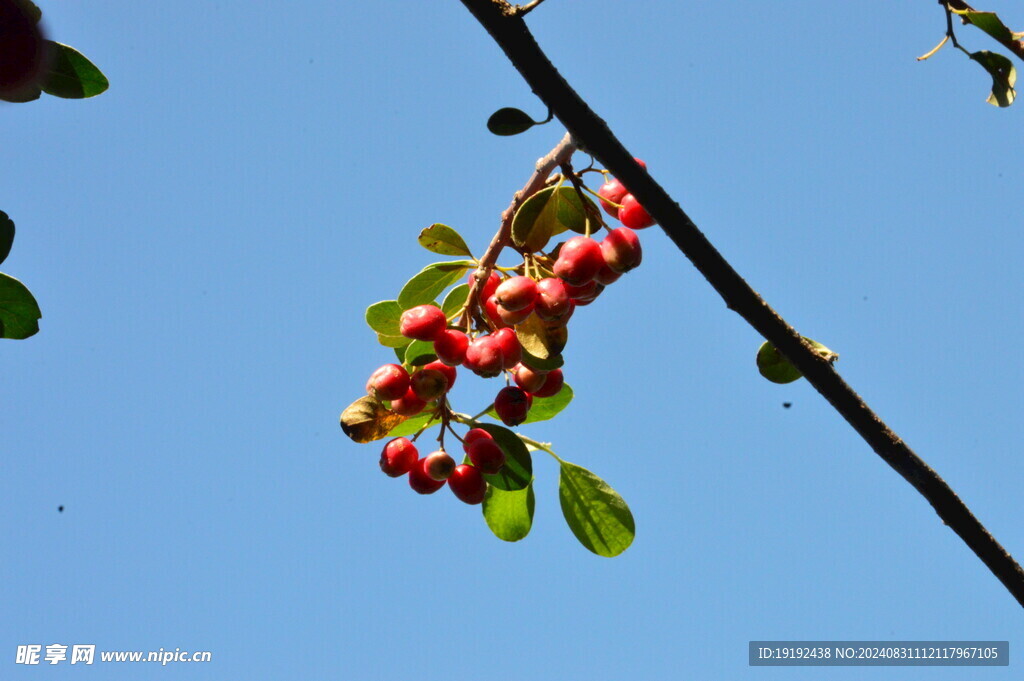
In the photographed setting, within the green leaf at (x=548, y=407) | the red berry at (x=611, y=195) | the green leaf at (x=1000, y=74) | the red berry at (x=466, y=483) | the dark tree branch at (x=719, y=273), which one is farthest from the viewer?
the green leaf at (x=548, y=407)

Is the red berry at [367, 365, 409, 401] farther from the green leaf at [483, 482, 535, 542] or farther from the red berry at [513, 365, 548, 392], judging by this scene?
the green leaf at [483, 482, 535, 542]

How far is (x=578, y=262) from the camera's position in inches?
56.8

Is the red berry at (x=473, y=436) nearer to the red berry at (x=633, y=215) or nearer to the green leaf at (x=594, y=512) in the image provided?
the green leaf at (x=594, y=512)

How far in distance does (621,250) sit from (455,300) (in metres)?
0.47

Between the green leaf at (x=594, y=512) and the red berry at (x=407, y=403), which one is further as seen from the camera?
the green leaf at (x=594, y=512)

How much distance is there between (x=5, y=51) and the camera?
1008 mm

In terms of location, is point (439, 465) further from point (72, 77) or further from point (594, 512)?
point (72, 77)

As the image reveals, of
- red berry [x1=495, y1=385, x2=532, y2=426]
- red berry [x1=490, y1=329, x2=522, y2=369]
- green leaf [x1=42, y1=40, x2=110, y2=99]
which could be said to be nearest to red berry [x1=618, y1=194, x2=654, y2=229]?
red berry [x1=490, y1=329, x2=522, y2=369]

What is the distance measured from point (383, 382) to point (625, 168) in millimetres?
741

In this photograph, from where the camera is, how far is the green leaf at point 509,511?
201 centimetres

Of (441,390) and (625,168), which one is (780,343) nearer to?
(625,168)

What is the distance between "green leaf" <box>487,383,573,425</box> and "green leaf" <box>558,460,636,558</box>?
136 millimetres

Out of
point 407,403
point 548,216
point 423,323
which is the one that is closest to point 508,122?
point 548,216

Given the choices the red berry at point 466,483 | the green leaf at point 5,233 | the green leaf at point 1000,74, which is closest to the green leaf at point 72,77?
the green leaf at point 5,233
